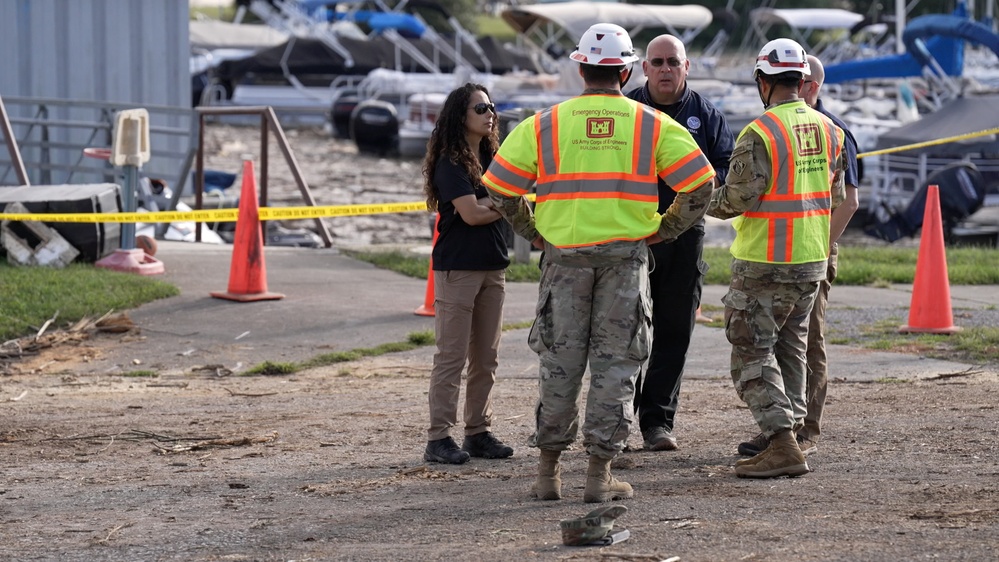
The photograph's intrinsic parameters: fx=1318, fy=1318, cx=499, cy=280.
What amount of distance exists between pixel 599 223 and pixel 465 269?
3.30 ft

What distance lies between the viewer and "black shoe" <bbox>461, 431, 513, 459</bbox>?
632cm

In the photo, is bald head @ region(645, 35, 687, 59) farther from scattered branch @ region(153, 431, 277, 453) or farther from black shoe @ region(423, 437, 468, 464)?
scattered branch @ region(153, 431, 277, 453)

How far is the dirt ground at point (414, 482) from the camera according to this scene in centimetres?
473

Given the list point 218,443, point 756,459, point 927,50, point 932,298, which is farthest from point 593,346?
point 927,50

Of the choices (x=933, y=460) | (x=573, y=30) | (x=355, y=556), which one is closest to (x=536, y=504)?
(x=355, y=556)

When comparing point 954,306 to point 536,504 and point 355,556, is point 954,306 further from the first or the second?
point 355,556

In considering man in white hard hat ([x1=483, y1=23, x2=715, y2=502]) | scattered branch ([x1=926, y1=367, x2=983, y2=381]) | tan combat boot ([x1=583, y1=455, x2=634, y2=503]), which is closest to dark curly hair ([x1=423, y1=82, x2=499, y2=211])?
man in white hard hat ([x1=483, y1=23, x2=715, y2=502])

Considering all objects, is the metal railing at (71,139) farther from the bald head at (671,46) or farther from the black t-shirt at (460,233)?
the bald head at (671,46)

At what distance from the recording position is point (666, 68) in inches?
249

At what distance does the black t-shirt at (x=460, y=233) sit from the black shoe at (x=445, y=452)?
82 centimetres

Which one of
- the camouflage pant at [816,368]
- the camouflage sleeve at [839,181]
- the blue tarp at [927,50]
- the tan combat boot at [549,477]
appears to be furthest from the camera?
the blue tarp at [927,50]

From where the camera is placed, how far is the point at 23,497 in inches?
221

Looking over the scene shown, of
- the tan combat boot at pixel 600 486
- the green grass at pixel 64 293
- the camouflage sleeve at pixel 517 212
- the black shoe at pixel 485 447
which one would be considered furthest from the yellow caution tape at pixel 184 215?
the tan combat boot at pixel 600 486

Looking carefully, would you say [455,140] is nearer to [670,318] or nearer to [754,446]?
[670,318]
